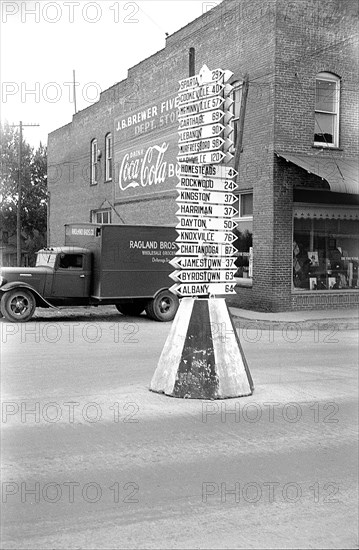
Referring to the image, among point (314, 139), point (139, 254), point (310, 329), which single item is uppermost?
point (314, 139)

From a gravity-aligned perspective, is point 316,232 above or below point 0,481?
above

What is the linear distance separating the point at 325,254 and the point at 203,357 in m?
12.6

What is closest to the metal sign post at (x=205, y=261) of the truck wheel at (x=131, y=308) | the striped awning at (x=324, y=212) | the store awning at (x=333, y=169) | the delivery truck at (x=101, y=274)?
the delivery truck at (x=101, y=274)

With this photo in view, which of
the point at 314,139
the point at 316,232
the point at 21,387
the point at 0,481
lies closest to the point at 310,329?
the point at 316,232

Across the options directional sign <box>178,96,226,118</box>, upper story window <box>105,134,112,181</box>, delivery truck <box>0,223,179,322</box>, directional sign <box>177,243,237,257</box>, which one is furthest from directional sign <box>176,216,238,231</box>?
upper story window <box>105,134,112,181</box>

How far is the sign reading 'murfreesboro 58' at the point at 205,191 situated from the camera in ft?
24.8

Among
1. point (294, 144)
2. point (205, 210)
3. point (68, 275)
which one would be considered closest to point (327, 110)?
point (294, 144)

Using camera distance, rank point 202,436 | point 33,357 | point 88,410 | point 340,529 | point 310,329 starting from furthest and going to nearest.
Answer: point 310,329 < point 33,357 < point 88,410 < point 202,436 < point 340,529

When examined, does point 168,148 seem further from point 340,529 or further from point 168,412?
point 340,529

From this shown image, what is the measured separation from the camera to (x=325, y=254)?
62.8 ft

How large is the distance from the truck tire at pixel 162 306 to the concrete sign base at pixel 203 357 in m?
9.20

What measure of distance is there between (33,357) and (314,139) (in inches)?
450

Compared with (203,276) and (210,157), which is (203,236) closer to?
(203,276)

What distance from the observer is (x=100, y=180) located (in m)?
31.2
